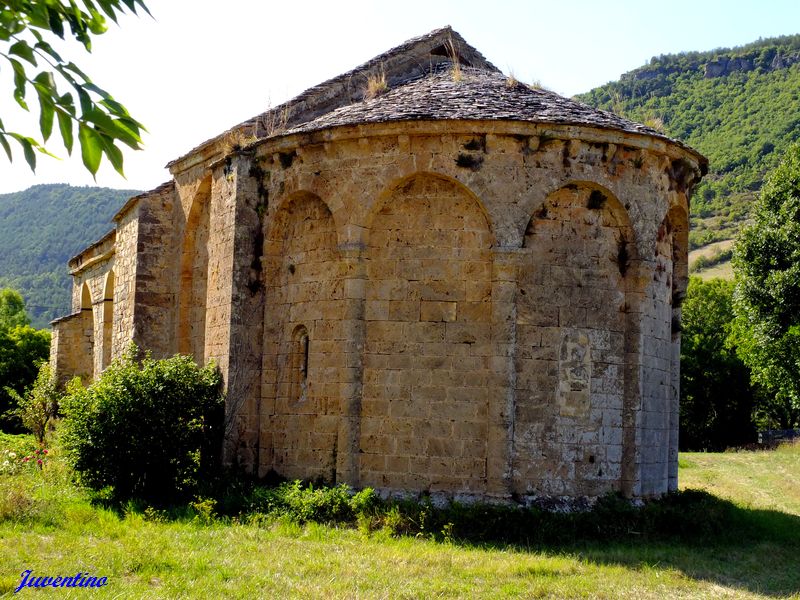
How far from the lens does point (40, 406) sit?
18.5 meters

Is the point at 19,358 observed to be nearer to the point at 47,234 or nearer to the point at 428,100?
the point at 428,100

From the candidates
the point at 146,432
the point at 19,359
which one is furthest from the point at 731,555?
the point at 19,359

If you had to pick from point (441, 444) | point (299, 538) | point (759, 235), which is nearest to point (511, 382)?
point (441, 444)

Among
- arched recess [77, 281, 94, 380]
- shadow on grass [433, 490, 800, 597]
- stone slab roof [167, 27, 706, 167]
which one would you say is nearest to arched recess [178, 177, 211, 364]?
stone slab roof [167, 27, 706, 167]

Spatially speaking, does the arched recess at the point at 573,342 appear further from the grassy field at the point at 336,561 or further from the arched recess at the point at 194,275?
the arched recess at the point at 194,275

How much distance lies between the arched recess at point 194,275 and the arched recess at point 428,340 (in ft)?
15.2

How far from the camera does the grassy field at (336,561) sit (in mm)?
7770

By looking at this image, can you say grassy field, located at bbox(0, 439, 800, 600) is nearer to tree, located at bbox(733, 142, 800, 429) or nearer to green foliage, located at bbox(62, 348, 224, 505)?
→ green foliage, located at bbox(62, 348, 224, 505)

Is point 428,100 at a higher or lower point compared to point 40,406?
higher

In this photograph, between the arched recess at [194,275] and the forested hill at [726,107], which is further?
the forested hill at [726,107]

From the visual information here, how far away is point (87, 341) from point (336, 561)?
14187 mm

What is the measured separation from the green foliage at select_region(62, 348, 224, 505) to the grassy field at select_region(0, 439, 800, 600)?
2.01 ft

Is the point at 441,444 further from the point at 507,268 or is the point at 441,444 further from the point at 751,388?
the point at 751,388

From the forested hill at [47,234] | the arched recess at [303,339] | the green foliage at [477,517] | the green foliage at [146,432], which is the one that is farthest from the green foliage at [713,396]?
the forested hill at [47,234]
